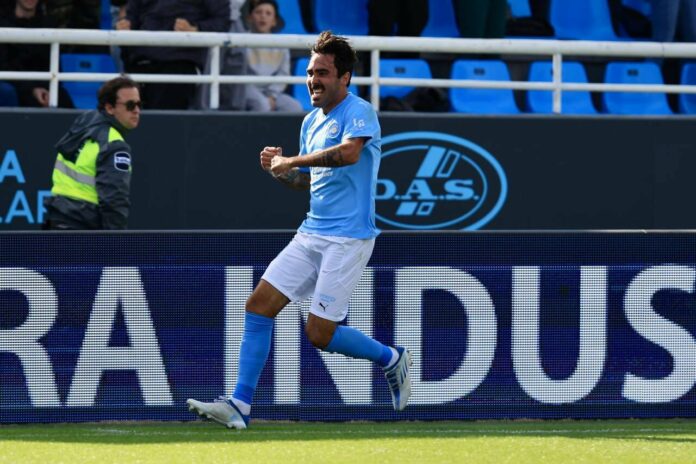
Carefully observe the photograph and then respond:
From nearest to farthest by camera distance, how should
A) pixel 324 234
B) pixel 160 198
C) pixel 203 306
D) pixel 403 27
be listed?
pixel 324 234 < pixel 203 306 < pixel 160 198 < pixel 403 27

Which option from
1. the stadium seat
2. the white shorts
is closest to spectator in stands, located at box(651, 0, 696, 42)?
the stadium seat

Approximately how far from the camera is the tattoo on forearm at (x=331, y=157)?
7.23 m

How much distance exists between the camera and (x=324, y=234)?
24.7 ft

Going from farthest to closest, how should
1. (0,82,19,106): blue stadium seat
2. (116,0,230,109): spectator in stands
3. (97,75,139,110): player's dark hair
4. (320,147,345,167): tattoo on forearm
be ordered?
1. (0,82,19,106): blue stadium seat
2. (116,0,230,109): spectator in stands
3. (97,75,139,110): player's dark hair
4. (320,147,345,167): tattoo on forearm

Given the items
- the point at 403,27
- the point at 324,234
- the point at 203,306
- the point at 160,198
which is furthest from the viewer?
the point at 403,27

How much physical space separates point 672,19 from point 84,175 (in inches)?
245

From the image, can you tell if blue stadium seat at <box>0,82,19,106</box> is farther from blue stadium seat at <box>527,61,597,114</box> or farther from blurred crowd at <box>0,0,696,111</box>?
blue stadium seat at <box>527,61,597,114</box>

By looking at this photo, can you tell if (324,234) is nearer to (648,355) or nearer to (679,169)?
(648,355)

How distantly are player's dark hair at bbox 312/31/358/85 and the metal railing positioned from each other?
3.98 m

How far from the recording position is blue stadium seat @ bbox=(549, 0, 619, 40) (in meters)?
14.5

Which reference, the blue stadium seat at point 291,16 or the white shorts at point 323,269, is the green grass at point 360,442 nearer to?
the white shorts at point 323,269

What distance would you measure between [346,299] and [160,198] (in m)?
4.66

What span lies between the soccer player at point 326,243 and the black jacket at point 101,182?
73.4 inches

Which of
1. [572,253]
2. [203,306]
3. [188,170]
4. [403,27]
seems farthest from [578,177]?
[203,306]
